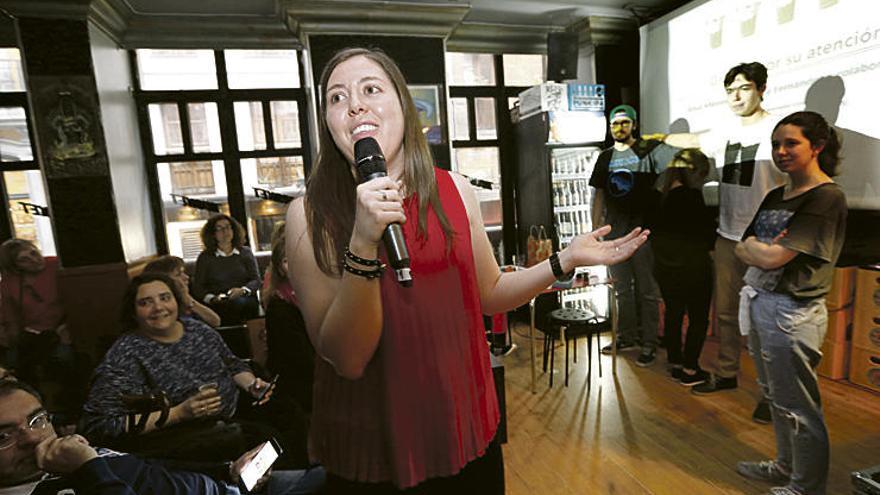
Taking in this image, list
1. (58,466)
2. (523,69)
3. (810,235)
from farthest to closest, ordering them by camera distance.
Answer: (523,69) < (810,235) < (58,466)

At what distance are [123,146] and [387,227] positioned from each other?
445 centimetres

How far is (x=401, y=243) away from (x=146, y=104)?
4931 mm

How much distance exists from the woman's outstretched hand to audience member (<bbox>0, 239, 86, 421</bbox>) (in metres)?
3.47

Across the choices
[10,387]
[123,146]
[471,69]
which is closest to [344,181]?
[10,387]

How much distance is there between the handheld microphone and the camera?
0.66m

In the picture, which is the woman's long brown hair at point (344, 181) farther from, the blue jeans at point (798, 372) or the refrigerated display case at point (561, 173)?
the refrigerated display case at point (561, 173)

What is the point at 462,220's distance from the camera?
0.83 meters

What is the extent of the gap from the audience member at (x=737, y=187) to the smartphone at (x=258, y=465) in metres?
2.74

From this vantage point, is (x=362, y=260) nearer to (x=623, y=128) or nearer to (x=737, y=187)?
(x=737, y=187)

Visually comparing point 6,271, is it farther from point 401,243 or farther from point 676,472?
point 676,472

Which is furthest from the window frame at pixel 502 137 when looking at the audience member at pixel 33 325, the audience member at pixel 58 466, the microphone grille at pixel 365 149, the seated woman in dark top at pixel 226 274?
the microphone grille at pixel 365 149

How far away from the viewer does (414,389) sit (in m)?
0.74

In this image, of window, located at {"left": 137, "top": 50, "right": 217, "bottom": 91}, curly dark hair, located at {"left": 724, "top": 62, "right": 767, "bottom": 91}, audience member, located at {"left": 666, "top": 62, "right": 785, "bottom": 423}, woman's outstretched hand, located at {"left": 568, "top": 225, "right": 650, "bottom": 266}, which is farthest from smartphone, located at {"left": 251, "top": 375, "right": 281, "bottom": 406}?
window, located at {"left": 137, "top": 50, "right": 217, "bottom": 91}

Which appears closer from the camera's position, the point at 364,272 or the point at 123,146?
the point at 364,272
